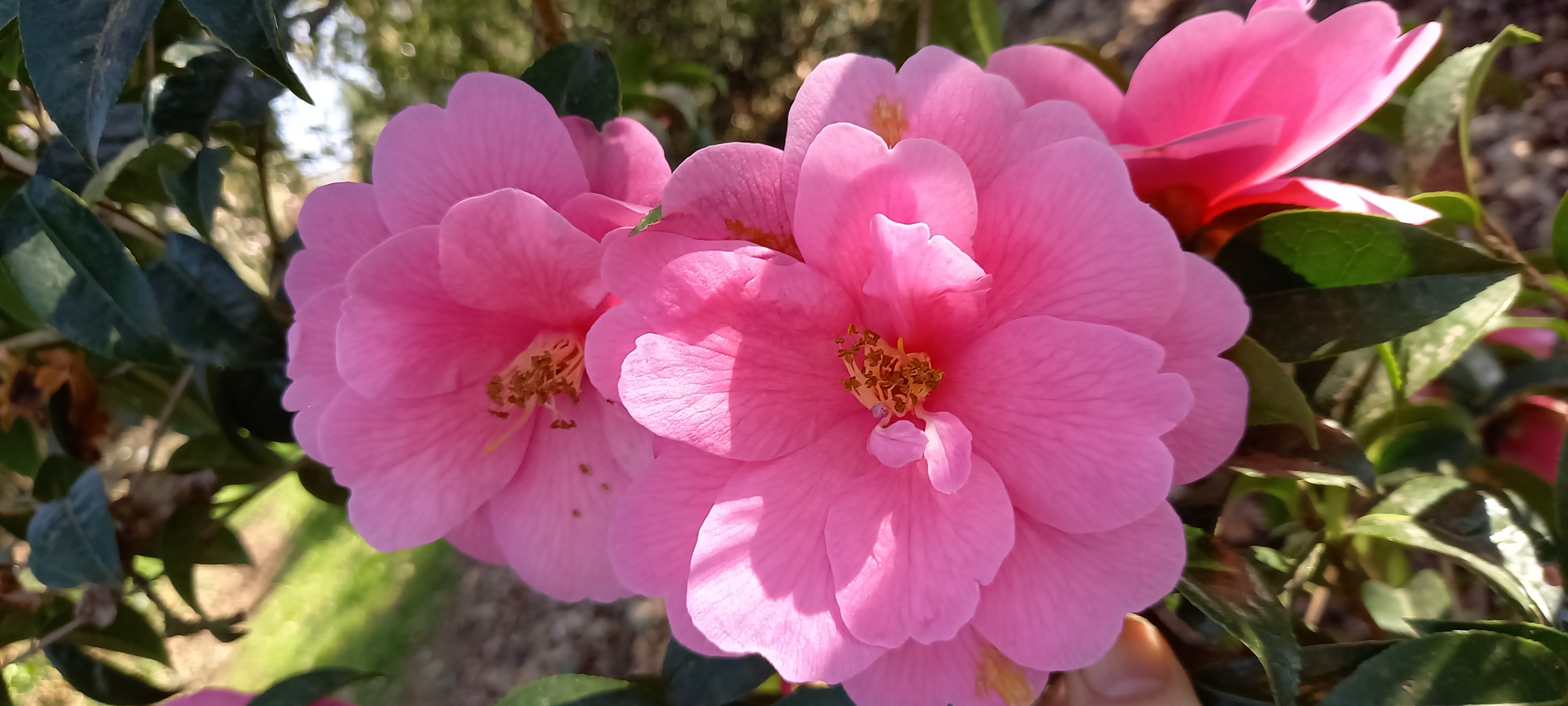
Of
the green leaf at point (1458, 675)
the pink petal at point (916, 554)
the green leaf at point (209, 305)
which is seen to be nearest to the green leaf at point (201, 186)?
the green leaf at point (209, 305)

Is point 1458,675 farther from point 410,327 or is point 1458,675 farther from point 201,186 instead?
point 201,186

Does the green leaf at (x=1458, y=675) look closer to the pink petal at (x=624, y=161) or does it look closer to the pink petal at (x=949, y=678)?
the pink petal at (x=949, y=678)

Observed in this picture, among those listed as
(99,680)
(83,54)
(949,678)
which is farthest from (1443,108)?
(99,680)

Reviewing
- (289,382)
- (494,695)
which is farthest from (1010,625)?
(494,695)

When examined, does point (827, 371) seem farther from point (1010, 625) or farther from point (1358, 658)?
point (1358, 658)

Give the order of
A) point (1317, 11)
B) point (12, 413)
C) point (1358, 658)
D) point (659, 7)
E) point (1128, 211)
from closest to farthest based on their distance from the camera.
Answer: point (1128, 211)
point (1358, 658)
point (12, 413)
point (1317, 11)
point (659, 7)

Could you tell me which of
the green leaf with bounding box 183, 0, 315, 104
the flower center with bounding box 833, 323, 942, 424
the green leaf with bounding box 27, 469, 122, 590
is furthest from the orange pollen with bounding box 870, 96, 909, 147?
the green leaf with bounding box 27, 469, 122, 590

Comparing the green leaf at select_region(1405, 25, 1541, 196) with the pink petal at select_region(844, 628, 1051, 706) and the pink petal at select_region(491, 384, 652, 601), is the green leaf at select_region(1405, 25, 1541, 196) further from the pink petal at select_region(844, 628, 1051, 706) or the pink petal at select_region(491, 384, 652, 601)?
the pink petal at select_region(491, 384, 652, 601)
